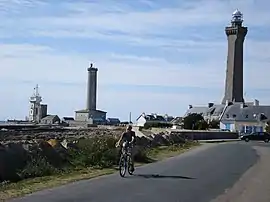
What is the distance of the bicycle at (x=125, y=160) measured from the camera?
20281 mm

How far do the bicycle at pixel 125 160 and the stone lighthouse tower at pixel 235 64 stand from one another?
11158 cm

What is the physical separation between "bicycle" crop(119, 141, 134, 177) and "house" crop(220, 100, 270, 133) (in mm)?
100747

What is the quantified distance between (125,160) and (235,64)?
113970 mm

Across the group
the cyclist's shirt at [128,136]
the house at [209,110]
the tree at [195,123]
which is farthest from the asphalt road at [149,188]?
the house at [209,110]

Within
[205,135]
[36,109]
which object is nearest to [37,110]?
[36,109]

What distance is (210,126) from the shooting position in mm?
122812

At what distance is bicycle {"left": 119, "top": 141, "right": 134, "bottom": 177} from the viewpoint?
20.3m

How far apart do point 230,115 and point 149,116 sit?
5156 centimetres

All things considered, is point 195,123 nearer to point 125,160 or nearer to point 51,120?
point 51,120

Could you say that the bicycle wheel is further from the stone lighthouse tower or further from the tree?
the stone lighthouse tower

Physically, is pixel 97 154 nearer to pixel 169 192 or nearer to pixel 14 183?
pixel 14 183

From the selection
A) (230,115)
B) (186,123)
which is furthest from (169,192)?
(230,115)

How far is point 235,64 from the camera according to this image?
131750mm

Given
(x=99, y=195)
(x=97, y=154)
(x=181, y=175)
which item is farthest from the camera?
(x=97, y=154)
